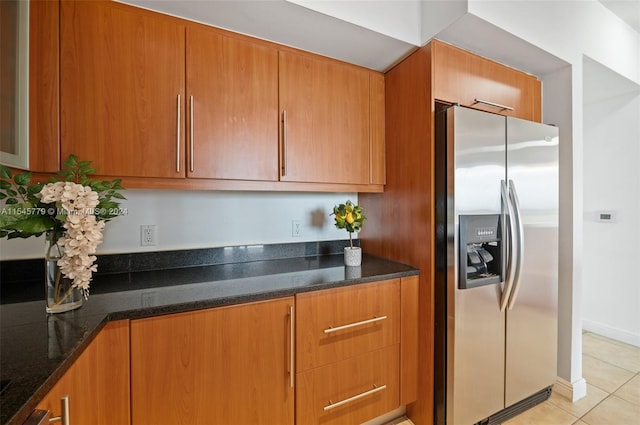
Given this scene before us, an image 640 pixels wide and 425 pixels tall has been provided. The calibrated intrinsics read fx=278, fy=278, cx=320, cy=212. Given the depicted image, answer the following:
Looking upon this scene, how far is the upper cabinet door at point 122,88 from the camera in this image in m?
1.15

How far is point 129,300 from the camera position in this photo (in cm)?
108

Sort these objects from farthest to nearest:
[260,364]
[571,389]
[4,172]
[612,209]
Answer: [612,209]
[571,389]
[260,364]
[4,172]

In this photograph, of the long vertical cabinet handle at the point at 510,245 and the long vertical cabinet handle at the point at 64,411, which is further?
the long vertical cabinet handle at the point at 510,245

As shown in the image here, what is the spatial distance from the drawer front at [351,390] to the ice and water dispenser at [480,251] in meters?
0.55

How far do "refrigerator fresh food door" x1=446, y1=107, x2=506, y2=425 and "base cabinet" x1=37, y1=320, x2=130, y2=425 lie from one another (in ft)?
4.68

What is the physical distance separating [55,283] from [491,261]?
6.42ft

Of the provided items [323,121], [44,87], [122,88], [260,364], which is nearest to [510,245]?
[323,121]

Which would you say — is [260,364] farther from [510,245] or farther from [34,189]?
[510,245]

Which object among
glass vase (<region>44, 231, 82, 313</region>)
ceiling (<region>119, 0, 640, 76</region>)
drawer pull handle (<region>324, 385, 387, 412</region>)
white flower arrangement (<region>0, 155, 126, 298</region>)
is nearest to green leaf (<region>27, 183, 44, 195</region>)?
white flower arrangement (<region>0, 155, 126, 298</region>)

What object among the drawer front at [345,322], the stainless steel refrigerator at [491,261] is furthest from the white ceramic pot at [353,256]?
the stainless steel refrigerator at [491,261]

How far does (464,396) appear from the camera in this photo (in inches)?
57.6

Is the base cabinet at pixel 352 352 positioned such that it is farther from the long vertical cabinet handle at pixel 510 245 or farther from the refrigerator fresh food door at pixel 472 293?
the long vertical cabinet handle at pixel 510 245

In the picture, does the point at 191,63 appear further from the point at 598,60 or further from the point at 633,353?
the point at 633,353

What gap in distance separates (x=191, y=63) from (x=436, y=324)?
181 cm
